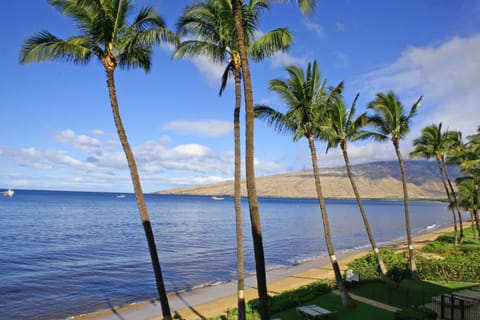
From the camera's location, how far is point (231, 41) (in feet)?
35.5

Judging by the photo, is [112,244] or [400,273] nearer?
[400,273]

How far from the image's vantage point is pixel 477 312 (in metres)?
12.3

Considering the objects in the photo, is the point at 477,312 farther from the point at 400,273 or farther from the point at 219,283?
the point at 219,283

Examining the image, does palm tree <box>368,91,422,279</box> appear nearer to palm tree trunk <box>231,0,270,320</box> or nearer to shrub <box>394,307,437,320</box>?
shrub <box>394,307,437,320</box>

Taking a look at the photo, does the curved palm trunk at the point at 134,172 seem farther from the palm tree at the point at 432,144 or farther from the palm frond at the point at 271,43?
the palm tree at the point at 432,144

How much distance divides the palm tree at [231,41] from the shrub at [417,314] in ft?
17.7

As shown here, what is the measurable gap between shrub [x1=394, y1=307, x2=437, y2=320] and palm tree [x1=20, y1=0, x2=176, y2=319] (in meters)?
7.78

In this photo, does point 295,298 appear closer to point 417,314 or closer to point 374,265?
point 417,314

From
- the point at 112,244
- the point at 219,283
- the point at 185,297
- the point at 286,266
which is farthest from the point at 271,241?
the point at 185,297

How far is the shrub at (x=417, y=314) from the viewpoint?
11422mm

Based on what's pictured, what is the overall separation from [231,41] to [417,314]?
1068 cm

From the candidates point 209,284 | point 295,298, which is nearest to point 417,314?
point 295,298

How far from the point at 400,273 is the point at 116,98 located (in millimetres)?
16845

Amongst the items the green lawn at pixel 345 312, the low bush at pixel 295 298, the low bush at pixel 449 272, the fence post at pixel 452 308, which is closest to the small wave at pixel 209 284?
the low bush at pixel 295 298
